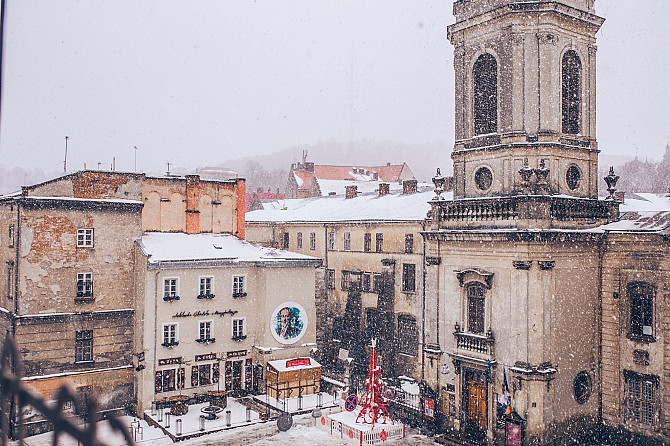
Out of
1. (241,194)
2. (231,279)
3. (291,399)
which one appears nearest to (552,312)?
(291,399)

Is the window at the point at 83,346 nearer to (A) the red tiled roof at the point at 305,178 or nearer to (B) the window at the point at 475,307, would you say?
(B) the window at the point at 475,307

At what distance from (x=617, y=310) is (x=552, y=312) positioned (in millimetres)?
3593

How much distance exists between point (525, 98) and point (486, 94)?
2391mm

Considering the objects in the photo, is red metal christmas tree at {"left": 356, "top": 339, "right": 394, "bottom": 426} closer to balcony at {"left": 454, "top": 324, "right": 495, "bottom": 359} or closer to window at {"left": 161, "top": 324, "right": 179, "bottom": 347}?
balcony at {"left": 454, "top": 324, "right": 495, "bottom": 359}

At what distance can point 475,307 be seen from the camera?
29.4m

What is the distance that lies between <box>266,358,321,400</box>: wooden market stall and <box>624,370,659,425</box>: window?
1721 cm

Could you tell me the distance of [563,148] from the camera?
28312 mm

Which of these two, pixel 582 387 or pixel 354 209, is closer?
pixel 582 387

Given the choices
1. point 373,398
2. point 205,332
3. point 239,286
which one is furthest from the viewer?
point 239,286

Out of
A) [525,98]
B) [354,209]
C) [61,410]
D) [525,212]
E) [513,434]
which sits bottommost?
[513,434]

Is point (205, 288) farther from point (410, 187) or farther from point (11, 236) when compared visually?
point (410, 187)

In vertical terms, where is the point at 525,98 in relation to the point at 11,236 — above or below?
above

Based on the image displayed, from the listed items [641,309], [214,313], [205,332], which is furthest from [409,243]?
[641,309]

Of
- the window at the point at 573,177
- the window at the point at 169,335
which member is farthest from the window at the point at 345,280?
the window at the point at 573,177
